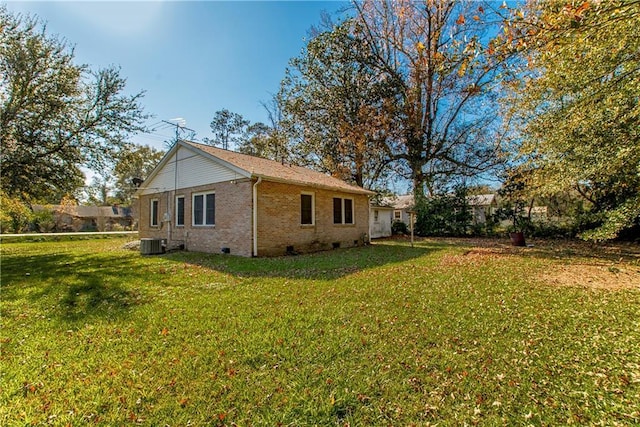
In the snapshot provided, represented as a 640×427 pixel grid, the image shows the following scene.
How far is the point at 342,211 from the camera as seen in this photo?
14.4 metres

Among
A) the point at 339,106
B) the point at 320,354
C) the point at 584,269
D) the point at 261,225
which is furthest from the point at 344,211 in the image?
the point at 320,354

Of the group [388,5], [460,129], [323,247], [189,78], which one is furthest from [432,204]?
[189,78]

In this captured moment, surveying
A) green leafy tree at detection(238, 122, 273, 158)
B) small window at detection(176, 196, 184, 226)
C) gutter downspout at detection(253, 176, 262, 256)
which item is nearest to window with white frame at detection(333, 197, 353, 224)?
gutter downspout at detection(253, 176, 262, 256)

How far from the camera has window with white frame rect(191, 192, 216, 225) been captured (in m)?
12.1

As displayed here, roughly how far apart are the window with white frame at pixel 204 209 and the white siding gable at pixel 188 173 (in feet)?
1.85

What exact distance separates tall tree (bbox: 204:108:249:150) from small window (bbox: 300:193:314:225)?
23.0 m

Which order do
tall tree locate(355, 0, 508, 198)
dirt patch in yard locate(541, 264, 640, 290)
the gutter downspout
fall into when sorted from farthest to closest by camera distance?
tall tree locate(355, 0, 508, 198)
the gutter downspout
dirt patch in yard locate(541, 264, 640, 290)

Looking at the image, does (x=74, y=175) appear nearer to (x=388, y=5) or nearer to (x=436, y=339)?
(x=436, y=339)

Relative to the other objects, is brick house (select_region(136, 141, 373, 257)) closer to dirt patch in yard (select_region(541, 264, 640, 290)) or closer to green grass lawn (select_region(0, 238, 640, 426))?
green grass lawn (select_region(0, 238, 640, 426))

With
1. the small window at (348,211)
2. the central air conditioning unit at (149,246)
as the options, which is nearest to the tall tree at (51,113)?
the central air conditioning unit at (149,246)

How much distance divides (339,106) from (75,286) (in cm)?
1817

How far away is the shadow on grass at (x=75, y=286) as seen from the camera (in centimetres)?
505

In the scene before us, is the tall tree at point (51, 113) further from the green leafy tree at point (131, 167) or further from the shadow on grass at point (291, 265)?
the shadow on grass at point (291, 265)

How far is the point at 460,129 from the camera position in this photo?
20516mm
